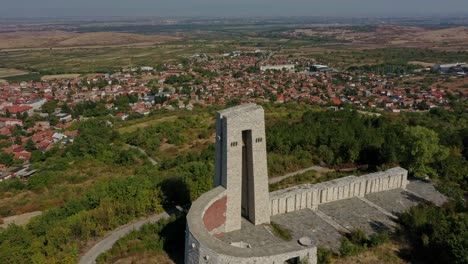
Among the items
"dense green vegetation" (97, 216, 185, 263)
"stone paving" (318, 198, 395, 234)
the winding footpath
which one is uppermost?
"stone paving" (318, 198, 395, 234)

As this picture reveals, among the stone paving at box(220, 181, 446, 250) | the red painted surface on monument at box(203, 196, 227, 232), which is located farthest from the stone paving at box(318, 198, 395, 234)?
the red painted surface on monument at box(203, 196, 227, 232)

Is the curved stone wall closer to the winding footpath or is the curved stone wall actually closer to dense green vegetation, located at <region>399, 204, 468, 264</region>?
the winding footpath

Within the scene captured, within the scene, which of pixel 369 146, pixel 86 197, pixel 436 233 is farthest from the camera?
pixel 369 146

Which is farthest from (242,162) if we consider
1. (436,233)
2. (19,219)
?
(19,219)

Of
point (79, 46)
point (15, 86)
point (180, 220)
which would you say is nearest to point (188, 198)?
point (180, 220)

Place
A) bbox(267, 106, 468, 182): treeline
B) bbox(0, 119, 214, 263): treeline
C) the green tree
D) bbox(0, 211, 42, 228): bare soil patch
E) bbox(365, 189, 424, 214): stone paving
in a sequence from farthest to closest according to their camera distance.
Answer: bbox(267, 106, 468, 182): treeline
the green tree
bbox(0, 211, 42, 228): bare soil patch
bbox(365, 189, 424, 214): stone paving
bbox(0, 119, 214, 263): treeline

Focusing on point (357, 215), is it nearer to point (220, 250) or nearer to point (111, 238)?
point (220, 250)

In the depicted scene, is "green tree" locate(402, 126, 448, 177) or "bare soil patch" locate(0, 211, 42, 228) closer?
"bare soil patch" locate(0, 211, 42, 228)

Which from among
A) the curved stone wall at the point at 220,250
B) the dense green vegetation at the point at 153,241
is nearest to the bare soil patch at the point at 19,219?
the dense green vegetation at the point at 153,241
